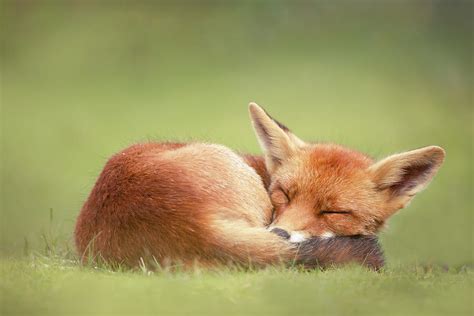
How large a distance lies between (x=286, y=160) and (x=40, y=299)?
8.80ft

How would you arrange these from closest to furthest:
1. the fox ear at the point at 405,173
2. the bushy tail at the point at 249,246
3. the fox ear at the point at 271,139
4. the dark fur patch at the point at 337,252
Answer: the bushy tail at the point at 249,246, the dark fur patch at the point at 337,252, the fox ear at the point at 405,173, the fox ear at the point at 271,139

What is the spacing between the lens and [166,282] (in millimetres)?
5188

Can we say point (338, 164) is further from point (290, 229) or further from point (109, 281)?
point (109, 281)

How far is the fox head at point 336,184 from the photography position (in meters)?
6.32

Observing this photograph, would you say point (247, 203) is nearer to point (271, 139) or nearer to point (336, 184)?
point (336, 184)

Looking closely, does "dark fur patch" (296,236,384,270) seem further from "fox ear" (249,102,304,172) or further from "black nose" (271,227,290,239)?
"fox ear" (249,102,304,172)

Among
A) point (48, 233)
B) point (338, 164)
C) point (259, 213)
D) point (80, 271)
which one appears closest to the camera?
point (80, 271)

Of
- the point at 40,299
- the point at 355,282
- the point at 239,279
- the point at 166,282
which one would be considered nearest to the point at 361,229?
the point at 355,282

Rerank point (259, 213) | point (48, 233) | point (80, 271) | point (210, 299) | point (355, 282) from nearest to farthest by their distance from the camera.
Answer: point (210, 299)
point (355, 282)
point (80, 271)
point (259, 213)
point (48, 233)

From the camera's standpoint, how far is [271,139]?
7.08m

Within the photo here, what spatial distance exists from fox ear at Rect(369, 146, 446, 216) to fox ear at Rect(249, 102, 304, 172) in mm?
781

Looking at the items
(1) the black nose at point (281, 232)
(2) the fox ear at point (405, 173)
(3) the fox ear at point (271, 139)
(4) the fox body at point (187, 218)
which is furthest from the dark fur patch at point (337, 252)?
(3) the fox ear at point (271, 139)

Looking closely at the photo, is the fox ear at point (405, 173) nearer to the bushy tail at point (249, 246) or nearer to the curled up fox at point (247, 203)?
the curled up fox at point (247, 203)

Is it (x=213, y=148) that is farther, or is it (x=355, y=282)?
(x=213, y=148)
